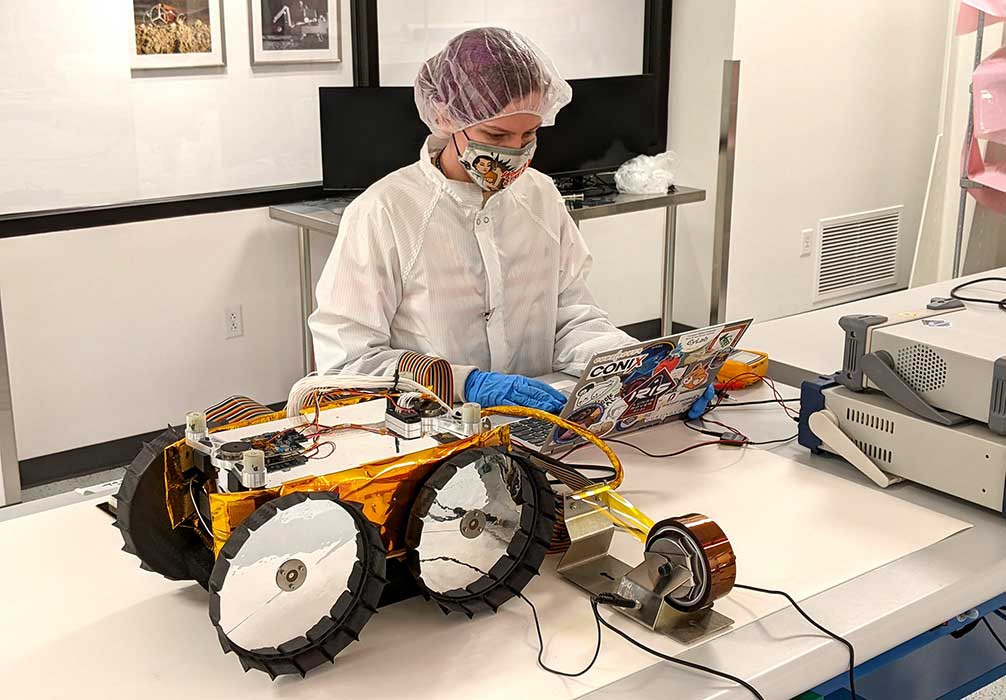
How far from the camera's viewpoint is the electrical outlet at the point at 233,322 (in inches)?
150

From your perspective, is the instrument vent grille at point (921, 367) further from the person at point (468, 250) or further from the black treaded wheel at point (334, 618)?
the black treaded wheel at point (334, 618)

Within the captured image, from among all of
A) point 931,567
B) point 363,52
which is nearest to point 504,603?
point 931,567

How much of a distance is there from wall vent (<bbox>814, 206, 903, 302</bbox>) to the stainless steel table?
3.57 ft

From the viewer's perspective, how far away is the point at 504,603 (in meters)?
1.23

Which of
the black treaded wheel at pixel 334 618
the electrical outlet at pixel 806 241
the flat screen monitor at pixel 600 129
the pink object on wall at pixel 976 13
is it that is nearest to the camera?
the black treaded wheel at pixel 334 618

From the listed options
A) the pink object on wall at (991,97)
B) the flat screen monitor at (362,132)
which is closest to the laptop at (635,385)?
the flat screen monitor at (362,132)

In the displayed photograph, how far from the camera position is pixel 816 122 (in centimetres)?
504

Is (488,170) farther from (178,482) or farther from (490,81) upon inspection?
(178,482)

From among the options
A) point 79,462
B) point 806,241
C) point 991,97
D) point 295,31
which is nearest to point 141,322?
point 79,462

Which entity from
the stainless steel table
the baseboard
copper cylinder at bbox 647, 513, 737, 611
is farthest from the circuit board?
the baseboard

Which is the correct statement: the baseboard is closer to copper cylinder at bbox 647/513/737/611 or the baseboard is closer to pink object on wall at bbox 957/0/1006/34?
copper cylinder at bbox 647/513/737/611

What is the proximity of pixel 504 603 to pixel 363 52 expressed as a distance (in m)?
3.08

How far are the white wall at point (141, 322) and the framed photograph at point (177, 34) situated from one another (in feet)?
1.68

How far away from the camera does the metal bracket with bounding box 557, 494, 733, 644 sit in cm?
118
